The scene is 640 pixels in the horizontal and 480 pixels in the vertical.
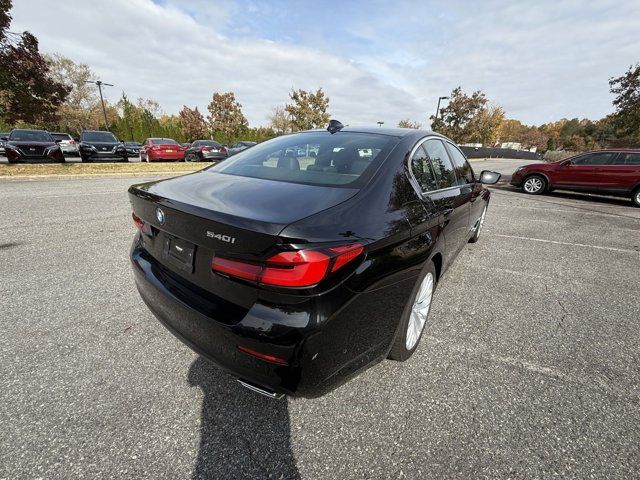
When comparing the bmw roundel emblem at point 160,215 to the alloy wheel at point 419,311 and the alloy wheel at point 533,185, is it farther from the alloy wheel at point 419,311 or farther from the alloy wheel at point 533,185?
the alloy wheel at point 533,185

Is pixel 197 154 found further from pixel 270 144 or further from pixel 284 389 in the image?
pixel 284 389

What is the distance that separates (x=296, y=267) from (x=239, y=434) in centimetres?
106

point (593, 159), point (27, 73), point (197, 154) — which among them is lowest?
point (197, 154)

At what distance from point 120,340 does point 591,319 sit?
4.14 metres

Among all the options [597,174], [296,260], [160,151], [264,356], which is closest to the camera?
[296,260]

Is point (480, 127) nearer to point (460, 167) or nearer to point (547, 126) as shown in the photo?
point (460, 167)

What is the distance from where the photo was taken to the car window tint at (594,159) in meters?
9.90

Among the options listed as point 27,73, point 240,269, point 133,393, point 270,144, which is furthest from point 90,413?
point 27,73

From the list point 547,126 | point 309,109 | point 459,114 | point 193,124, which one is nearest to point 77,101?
→ point 193,124

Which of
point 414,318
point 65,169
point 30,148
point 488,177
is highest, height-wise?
point 488,177

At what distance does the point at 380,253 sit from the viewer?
1.61 m

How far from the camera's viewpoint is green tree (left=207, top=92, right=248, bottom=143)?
1734 inches

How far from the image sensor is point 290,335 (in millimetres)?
1354

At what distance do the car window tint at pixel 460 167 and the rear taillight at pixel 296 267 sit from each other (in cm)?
243
